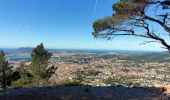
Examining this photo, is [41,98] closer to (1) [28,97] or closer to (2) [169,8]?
(1) [28,97]

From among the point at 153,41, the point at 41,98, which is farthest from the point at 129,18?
the point at 41,98

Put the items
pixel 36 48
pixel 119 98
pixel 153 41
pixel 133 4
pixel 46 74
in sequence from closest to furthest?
1. pixel 119 98
2. pixel 133 4
3. pixel 153 41
4. pixel 36 48
5. pixel 46 74

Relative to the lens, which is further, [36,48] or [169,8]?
[36,48]

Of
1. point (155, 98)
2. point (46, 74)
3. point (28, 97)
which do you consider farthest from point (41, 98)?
point (46, 74)

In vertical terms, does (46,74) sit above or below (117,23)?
below

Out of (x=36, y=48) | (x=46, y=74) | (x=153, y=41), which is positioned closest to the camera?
(x=153, y=41)

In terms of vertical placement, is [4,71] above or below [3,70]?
below

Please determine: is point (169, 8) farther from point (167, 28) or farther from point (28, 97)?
point (28, 97)

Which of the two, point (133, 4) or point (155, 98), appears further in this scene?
point (133, 4)

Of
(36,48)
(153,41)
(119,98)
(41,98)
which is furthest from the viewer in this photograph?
(36,48)
